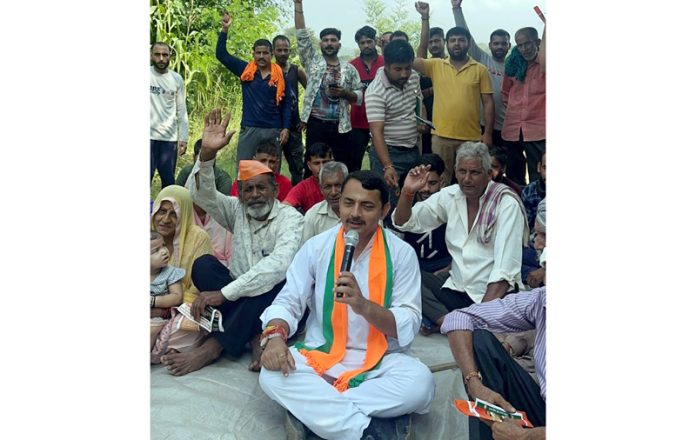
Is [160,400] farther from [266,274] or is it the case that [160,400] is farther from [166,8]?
[166,8]

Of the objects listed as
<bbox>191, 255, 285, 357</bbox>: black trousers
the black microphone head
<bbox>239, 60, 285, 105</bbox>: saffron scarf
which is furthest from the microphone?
<bbox>239, 60, 285, 105</bbox>: saffron scarf

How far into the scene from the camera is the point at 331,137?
5.13 metres

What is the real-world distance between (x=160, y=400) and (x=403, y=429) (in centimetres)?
121

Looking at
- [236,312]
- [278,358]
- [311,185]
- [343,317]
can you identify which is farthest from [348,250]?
[311,185]

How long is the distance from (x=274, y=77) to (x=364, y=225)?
1684 millimetres

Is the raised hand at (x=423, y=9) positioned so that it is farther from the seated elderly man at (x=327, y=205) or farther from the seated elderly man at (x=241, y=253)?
the seated elderly man at (x=241, y=253)

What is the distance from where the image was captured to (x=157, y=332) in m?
4.09

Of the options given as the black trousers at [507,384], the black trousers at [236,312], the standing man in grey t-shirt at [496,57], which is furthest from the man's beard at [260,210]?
the black trousers at [507,384]

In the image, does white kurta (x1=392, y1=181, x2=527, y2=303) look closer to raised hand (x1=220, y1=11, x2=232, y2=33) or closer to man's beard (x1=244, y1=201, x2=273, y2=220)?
man's beard (x1=244, y1=201, x2=273, y2=220)

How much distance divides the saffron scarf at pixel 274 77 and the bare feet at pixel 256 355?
160cm

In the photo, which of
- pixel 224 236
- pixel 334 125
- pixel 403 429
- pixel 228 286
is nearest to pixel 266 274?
pixel 228 286

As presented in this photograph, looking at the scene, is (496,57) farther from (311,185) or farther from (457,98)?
(311,185)

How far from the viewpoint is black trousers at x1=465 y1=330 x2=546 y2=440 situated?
309cm

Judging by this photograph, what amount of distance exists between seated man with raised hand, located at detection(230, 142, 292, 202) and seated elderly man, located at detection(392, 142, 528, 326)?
901mm
